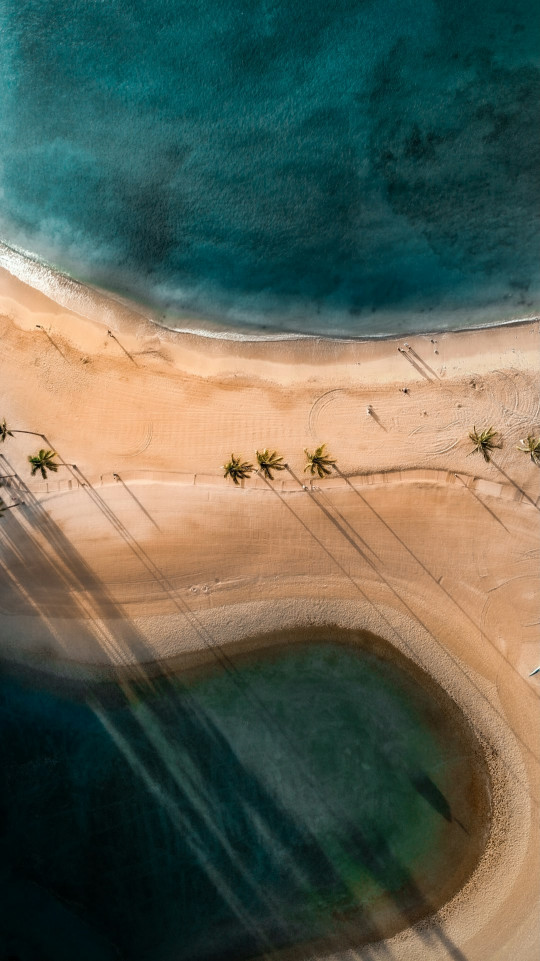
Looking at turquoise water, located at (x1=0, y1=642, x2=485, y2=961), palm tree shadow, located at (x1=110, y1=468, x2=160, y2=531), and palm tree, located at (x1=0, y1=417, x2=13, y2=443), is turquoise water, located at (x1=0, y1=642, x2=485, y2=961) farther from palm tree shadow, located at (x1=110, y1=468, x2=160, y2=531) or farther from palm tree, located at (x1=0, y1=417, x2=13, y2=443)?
palm tree, located at (x1=0, y1=417, x2=13, y2=443)

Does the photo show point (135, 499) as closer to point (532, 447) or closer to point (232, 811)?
point (232, 811)

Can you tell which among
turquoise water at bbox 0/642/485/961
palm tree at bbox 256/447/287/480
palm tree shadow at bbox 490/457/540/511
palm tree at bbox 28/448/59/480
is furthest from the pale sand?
turquoise water at bbox 0/642/485/961

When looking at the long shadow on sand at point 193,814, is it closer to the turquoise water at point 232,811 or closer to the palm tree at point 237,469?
the turquoise water at point 232,811

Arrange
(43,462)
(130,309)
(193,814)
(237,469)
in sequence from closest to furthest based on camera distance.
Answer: (237,469), (43,462), (193,814), (130,309)

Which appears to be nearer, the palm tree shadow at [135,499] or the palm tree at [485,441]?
the palm tree at [485,441]

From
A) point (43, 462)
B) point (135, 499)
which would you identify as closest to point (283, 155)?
point (135, 499)

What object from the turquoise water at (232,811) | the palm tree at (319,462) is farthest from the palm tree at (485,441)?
the turquoise water at (232,811)
